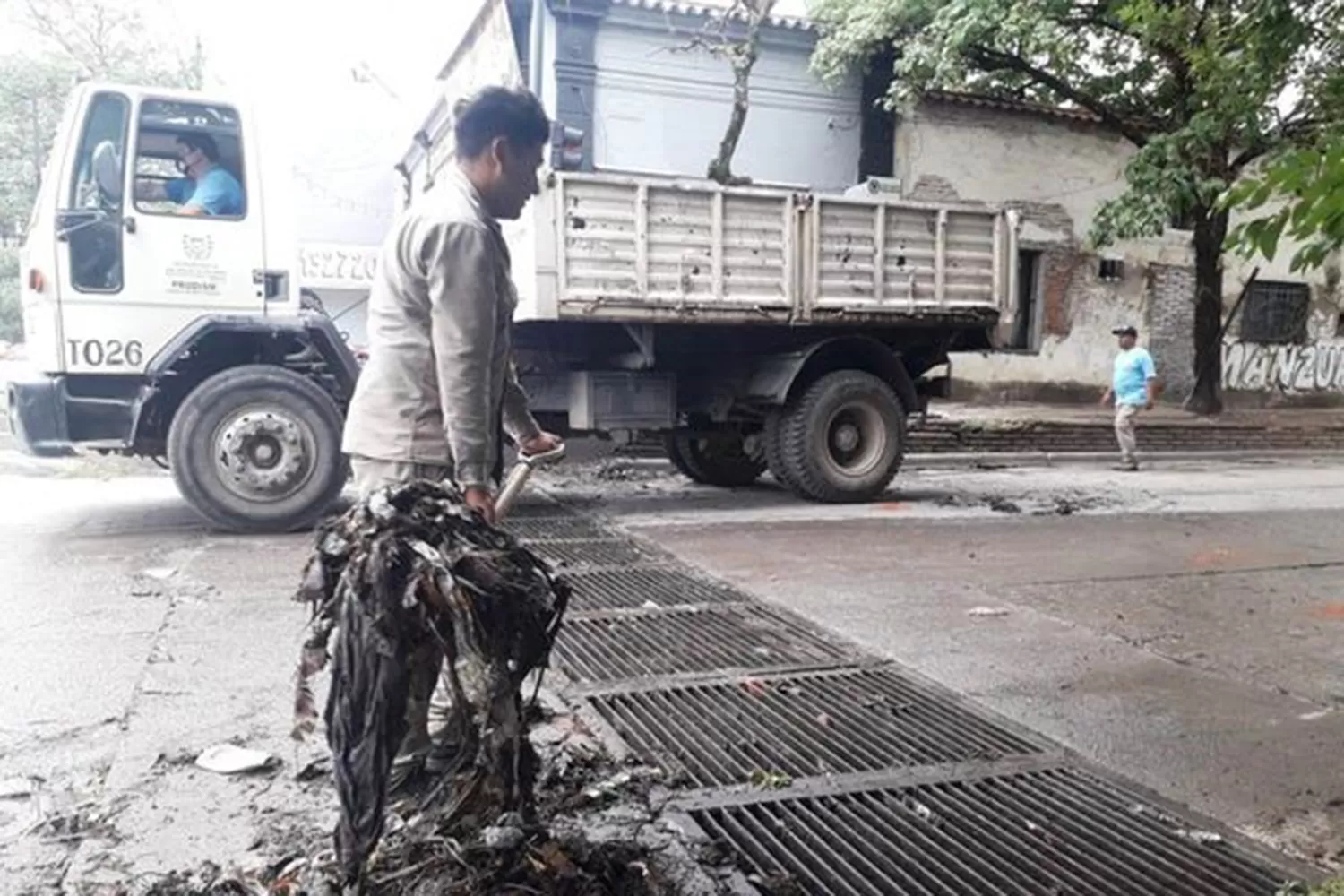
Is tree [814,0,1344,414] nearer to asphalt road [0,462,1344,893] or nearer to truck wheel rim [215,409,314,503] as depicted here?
asphalt road [0,462,1344,893]

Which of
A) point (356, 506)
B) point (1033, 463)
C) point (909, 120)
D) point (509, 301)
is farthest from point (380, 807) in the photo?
point (909, 120)

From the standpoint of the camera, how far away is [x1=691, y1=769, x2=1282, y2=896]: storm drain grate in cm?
253

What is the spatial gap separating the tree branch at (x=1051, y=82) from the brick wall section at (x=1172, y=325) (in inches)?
150

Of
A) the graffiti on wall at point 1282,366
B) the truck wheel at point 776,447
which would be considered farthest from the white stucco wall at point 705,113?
the graffiti on wall at point 1282,366

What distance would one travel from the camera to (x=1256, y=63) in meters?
5.02

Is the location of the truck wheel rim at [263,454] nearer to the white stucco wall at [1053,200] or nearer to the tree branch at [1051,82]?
the tree branch at [1051,82]

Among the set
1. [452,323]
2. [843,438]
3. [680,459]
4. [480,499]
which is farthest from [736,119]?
[480,499]

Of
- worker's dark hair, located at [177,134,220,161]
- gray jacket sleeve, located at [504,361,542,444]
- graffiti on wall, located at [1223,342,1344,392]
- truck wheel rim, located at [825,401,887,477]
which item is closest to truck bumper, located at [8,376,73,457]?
worker's dark hair, located at [177,134,220,161]

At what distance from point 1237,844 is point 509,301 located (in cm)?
243

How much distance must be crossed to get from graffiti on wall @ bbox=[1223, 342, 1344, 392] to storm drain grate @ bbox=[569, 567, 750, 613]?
16193 mm

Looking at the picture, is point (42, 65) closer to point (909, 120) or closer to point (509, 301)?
point (909, 120)

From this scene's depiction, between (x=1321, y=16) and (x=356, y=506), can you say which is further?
(x=1321, y=16)

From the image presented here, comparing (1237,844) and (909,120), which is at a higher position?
(909,120)

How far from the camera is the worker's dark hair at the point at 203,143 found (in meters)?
Result: 6.38
